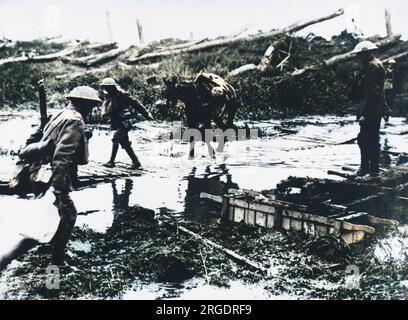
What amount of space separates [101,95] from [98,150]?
30.7 inches

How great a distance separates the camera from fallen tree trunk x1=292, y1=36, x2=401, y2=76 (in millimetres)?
6102

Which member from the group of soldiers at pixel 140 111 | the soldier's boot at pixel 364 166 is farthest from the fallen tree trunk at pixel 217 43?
the soldier's boot at pixel 364 166

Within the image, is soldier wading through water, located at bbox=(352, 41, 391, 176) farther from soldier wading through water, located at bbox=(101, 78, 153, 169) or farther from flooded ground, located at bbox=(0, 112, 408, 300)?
soldier wading through water, located at bbox=(101, 78, 153, 169)

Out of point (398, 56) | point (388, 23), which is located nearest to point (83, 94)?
point (388, 23)

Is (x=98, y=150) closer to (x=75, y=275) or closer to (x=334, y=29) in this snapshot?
(x=75, y=275)

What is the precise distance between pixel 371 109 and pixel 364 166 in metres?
0.75

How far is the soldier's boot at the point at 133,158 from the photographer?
598 cm

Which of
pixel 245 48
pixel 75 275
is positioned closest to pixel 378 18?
pixel 245 48

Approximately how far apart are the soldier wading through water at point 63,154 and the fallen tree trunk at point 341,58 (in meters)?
3.76

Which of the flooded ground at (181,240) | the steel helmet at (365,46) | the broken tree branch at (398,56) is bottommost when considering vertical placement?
the flooded ground at (181,240)

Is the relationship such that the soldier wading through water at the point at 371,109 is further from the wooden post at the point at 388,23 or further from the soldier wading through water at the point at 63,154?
the soldier wading through water at the point at 63,154

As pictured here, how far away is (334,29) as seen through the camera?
6023 millimetres

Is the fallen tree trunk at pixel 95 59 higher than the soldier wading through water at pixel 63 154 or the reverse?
higher

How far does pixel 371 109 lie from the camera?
19.1 feet
